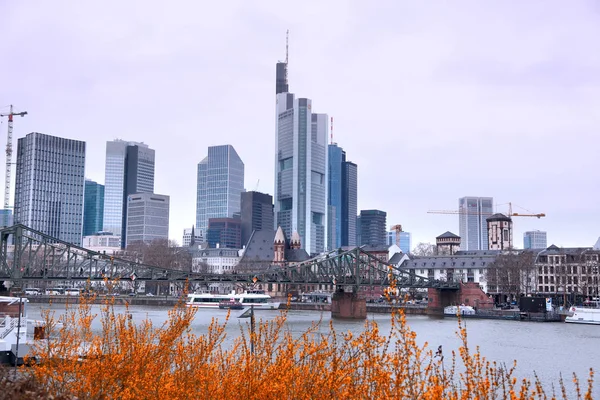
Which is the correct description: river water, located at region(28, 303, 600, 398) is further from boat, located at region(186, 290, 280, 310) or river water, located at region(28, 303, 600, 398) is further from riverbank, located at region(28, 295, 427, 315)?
boat, located at region(186, 290, 280, 310)

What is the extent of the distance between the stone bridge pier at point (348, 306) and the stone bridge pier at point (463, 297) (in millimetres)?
17746

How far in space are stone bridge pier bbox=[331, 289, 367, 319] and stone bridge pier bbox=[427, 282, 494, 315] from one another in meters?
17.7

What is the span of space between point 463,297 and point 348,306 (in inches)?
986

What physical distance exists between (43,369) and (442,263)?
137852 mm

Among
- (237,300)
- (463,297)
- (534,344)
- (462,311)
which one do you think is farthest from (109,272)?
(534,344)

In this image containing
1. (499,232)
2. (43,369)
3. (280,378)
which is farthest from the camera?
(499,232)

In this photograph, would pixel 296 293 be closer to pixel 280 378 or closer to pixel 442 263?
pixel 442 263

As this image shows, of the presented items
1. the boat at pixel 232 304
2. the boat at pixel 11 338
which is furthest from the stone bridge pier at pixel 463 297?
the boat at pixel 11 338

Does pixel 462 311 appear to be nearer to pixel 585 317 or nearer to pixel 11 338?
pixel 585 317

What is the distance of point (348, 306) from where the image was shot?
101 meters

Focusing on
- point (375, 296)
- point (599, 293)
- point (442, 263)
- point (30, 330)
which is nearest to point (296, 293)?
point (375, 296)

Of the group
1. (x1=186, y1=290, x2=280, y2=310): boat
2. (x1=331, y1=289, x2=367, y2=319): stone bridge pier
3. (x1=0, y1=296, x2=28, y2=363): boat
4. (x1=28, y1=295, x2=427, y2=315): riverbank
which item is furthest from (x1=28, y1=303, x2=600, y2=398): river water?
(x1=186, y1=290, x2=280, y2=310): boat

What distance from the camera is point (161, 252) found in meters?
176

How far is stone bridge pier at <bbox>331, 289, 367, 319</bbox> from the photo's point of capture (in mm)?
99562
